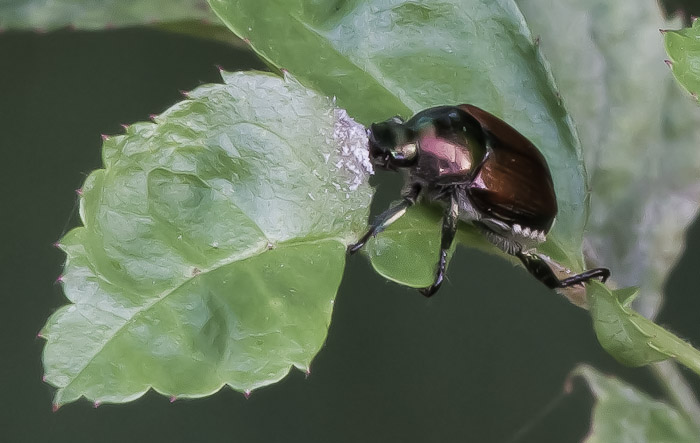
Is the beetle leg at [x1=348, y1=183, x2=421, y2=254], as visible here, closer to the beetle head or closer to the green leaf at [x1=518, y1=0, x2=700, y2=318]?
the beetle head

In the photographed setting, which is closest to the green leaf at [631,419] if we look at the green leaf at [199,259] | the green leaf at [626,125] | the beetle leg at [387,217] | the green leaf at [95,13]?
the green leaf at [626,125]

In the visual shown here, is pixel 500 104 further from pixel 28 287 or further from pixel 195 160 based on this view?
pixel 28 287

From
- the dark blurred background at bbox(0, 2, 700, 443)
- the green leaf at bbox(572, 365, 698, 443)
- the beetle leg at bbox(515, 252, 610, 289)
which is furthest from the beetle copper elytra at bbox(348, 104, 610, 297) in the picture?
the dark blurred background at bbox(0, 2, 700, 443)

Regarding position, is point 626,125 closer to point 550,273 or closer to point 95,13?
point 550,273

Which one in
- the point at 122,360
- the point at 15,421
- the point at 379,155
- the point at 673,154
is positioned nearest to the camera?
the point at 122,360

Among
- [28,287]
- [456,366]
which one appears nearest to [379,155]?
[456,366]

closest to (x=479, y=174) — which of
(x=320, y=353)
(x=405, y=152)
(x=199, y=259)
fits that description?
(x=405, y=152)
